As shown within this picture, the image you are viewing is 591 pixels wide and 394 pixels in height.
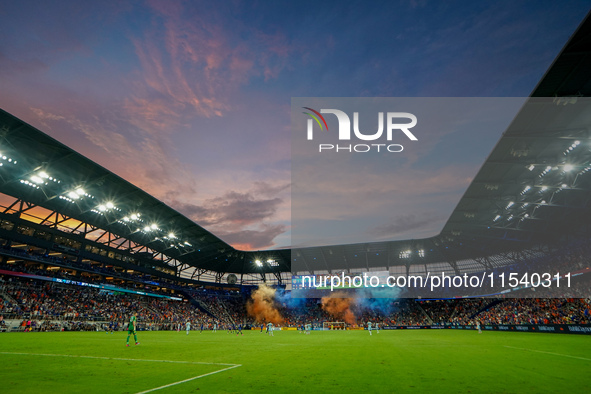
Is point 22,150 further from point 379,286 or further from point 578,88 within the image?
point 379,286

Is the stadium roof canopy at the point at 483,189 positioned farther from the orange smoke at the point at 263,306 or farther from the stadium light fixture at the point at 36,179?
the orange smoke at the point at 263,306

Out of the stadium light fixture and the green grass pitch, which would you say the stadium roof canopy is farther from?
the green grass pitch

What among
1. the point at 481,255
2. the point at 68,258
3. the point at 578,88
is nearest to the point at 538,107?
the point at 578,88

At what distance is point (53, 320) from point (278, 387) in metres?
43.1

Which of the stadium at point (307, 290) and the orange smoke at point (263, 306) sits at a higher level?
the stadium at point (307, 290)

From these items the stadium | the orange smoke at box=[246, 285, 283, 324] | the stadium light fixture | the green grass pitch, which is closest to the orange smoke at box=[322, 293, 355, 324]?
the stadium

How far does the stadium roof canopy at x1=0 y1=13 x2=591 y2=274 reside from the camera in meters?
21.7

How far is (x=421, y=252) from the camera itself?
226 feet

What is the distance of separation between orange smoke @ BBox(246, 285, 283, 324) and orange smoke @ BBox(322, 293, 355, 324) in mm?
11475

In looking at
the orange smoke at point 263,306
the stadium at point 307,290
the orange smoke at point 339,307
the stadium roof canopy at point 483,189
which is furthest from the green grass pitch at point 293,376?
the orange smoke at point 263,306

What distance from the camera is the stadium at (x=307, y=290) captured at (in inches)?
362

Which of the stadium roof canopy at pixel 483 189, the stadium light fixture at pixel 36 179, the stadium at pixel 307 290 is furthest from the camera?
the stadium light fixture at pixel 36 179

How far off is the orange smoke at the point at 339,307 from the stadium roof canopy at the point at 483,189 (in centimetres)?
1165

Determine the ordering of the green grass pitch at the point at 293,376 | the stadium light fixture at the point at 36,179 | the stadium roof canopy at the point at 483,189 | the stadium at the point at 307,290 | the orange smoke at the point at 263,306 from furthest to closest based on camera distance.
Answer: the orange smoke at the point at 263,306
the stadium light fixture at the point at 36,179
the stadium roof canopy at the point at 483,189
the stadium at the point at 307,290
the green grass pitch at the point at 293,376
